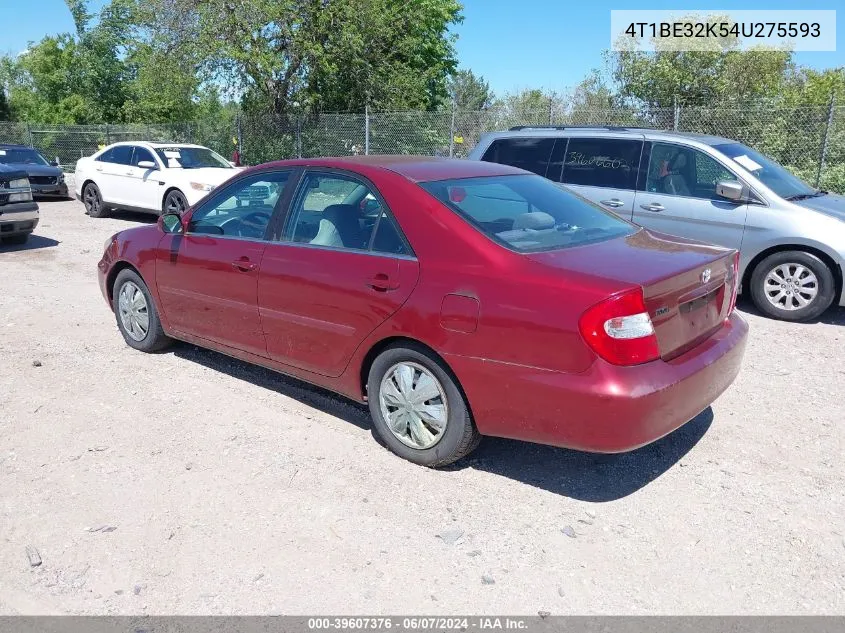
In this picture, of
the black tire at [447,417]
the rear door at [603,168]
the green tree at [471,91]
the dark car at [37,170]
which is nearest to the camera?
the black tire at [447,417]

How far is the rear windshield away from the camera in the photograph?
3939mm

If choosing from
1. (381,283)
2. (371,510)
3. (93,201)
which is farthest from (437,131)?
(371,510)

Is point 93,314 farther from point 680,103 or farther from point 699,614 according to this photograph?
point 680,103

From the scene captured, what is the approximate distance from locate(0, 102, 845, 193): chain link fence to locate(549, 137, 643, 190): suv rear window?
768 cm

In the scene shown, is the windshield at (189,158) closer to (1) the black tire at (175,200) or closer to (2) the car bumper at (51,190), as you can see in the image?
(1) the black tire at (175,200)

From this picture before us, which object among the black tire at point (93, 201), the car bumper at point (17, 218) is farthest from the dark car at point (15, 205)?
the black tire at point (93, 201)

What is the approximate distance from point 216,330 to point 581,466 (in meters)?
2.61

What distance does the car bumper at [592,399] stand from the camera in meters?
3.32

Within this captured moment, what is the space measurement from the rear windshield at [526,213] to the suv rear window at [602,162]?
3.55 metres

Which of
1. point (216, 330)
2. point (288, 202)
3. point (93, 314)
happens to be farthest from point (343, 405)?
point (93, 314)

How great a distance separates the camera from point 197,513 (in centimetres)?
359

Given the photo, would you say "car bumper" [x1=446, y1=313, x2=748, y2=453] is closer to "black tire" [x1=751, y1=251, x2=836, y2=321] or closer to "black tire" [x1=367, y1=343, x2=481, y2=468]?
"black tire" [x1=367, y1=343, x2=481, y2=468]

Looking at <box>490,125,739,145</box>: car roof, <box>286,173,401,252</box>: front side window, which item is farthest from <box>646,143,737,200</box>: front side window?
<box>286,173,401,252</box>: front side window

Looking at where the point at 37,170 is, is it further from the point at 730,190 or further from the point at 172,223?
the point at 730,190
